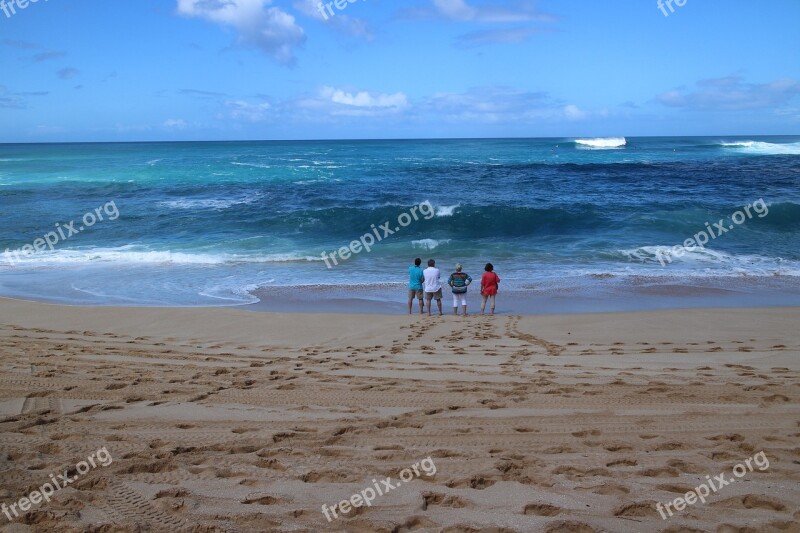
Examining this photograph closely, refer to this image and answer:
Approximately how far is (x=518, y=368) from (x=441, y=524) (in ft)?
13.4

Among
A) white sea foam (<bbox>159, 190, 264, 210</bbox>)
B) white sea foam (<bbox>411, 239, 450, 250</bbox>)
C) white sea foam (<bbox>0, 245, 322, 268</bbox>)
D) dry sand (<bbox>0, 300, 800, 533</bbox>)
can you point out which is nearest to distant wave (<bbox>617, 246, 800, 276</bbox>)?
white sea foam (<bbox>411, 239, 450, 250</bbox>)

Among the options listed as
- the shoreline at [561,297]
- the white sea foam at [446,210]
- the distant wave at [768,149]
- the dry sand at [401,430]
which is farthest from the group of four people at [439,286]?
the distant wave at [768,149]

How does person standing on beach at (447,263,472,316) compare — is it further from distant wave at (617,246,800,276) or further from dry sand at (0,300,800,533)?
distant wave at (617,246,800,276)

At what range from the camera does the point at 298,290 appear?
14617 millimetres

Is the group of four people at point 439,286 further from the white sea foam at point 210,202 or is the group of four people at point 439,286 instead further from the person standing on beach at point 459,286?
the white sea foam at point 210,202

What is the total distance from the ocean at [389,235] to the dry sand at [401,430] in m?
4.90

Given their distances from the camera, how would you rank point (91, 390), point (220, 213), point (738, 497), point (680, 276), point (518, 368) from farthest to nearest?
point (220, 213), point (680, 276), point (518, 368), point (91, 390), point (738, 497)

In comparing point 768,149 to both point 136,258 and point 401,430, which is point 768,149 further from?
point 401,430

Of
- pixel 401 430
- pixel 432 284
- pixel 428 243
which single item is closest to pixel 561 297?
pixel 432 284

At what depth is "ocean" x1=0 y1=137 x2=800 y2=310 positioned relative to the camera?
15000mm

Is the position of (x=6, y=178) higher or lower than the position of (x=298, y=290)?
higher

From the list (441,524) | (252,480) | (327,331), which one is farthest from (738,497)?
(327,331)

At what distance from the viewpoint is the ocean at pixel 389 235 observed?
49.2ft

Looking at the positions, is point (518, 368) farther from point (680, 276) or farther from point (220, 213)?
point (220, 213)
